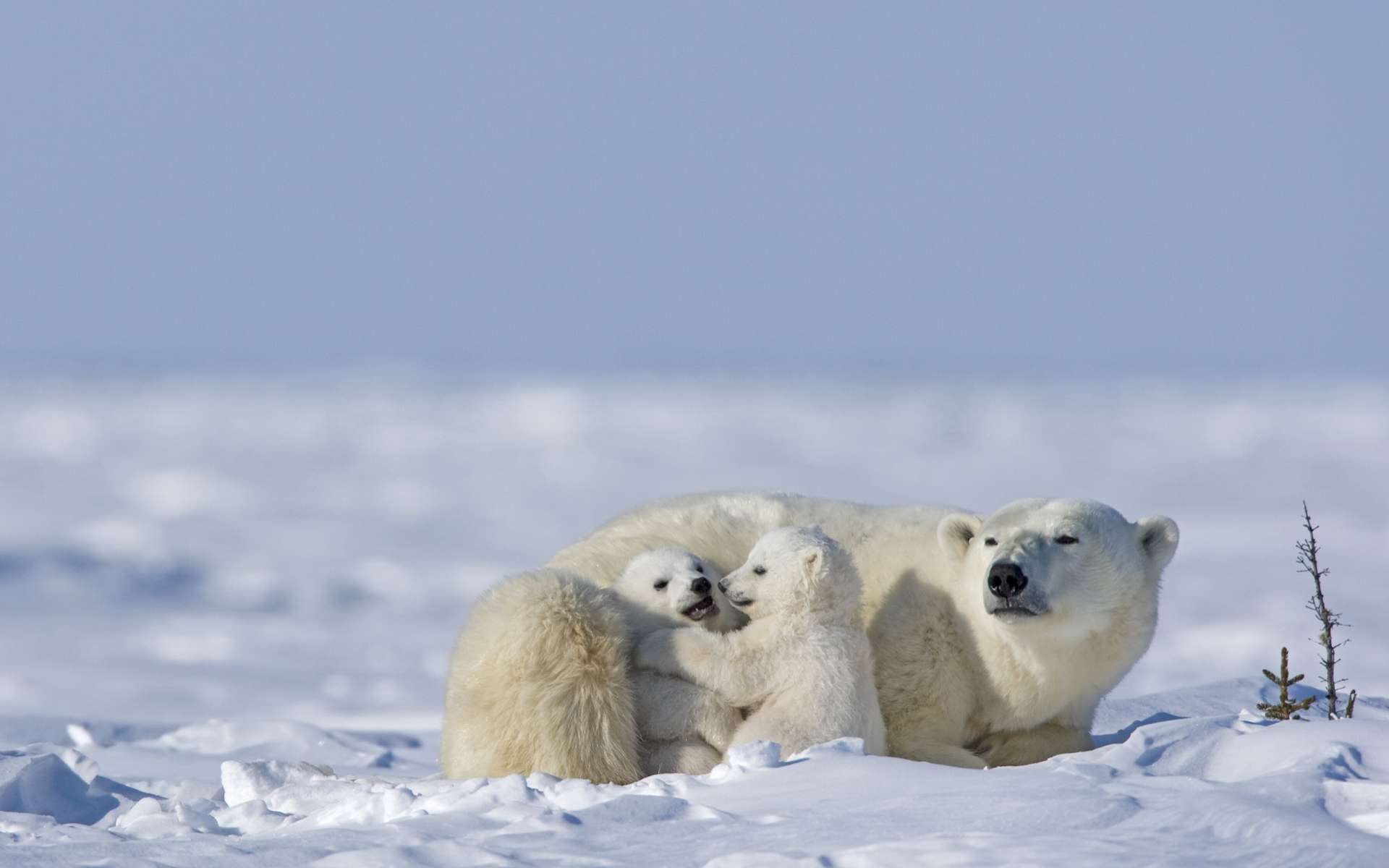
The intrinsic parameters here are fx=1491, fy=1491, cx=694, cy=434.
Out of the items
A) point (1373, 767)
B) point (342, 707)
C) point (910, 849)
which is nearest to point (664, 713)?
point (910, 849)

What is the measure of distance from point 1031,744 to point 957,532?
2.39 ft

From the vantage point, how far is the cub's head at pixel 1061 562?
4457 mm

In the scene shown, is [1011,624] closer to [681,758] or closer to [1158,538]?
[1158,538]

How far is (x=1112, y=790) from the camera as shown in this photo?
3.37m

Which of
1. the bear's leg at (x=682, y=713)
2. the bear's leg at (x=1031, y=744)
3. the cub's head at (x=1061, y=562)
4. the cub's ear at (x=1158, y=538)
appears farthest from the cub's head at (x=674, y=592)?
the cub's ear at (x=1158, y=538)

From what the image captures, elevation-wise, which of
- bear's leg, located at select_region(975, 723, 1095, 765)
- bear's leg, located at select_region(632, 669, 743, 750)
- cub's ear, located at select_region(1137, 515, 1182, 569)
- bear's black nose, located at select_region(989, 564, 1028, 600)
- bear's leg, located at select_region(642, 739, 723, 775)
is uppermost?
cub's ear, located at select_region(1137, 515, 1182, 569)

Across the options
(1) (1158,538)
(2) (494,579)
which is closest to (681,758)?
(1) (1158,538)

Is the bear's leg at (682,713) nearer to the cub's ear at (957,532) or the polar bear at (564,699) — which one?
the polar bear at (564,699)

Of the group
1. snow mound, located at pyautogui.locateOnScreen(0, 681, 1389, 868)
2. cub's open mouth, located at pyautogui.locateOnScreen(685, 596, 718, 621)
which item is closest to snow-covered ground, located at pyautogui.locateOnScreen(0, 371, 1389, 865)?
snow mound, located at pyautogui.locateOnScreen(0, 681, 1389, 868)

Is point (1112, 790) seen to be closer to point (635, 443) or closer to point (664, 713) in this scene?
point (664, 713)

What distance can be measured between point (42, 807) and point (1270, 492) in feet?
102

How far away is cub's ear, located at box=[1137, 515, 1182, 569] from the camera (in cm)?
485

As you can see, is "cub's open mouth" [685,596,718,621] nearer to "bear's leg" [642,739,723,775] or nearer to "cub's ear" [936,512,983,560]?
"bear's leg" [642,739,723,775]

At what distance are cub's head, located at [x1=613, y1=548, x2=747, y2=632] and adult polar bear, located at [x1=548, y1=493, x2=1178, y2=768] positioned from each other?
1.31 feet
